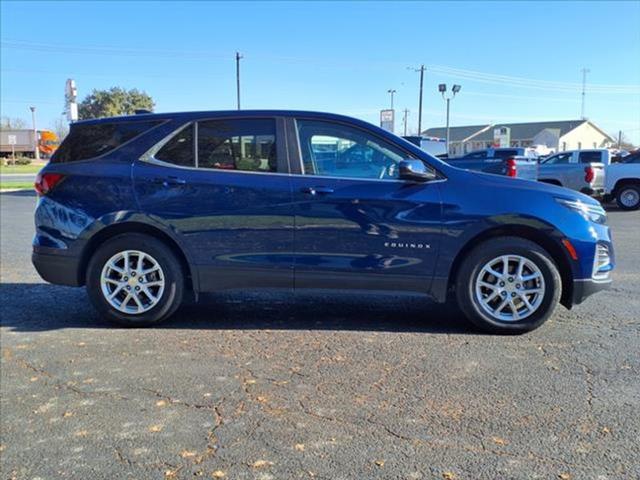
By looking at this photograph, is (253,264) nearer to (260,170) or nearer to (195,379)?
(260,170)

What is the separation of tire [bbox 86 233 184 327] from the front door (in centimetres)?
112

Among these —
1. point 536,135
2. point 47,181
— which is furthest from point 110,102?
point 47,181

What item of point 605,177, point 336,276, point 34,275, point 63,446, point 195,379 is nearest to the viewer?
point 63,446

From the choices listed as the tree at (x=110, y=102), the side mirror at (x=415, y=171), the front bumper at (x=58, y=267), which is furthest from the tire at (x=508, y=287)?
the tree at (x=110, y=102)

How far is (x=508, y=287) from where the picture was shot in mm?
4707

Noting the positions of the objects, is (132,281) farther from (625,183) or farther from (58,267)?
(625,183)

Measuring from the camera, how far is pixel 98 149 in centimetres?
505

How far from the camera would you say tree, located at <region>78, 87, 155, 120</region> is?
66.7 metres

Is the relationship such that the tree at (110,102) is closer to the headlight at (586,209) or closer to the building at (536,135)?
the building at (536,135)

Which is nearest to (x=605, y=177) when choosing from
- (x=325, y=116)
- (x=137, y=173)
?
(x=325, y=116)

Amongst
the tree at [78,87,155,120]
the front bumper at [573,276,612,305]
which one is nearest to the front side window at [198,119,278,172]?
the front bumper at [573,276,612,305]

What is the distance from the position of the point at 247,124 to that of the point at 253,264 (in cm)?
121

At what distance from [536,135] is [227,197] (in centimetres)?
8071

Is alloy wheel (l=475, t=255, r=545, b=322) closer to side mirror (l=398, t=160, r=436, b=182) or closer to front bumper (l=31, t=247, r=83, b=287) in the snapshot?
side mirror (l=398, t=160, r=436, b=182)
